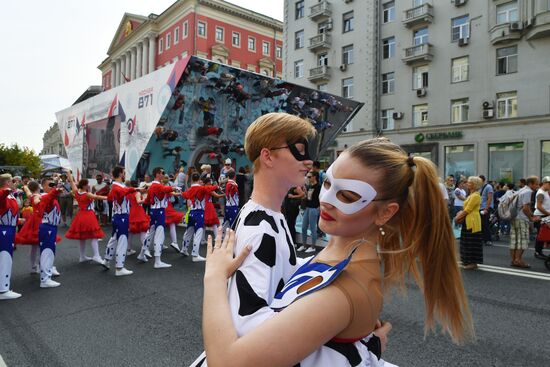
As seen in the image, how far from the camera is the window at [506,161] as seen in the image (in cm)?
2345

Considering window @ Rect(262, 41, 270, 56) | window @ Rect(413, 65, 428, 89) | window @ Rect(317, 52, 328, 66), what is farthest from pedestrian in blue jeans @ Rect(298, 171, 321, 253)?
window @ Rect(262, 41, 270, 56)

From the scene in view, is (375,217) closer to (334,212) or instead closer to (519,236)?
(334,212)

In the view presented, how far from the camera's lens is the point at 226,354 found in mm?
1095

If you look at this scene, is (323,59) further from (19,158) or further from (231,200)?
(19,158)

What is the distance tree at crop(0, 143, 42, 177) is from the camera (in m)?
42.3

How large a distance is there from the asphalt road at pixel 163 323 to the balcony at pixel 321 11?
101ft

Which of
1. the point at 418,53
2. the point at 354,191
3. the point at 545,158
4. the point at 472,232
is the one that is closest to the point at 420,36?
the point at 418,53

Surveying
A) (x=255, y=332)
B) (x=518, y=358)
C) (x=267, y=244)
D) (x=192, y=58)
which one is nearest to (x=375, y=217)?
(x=267, y=244)

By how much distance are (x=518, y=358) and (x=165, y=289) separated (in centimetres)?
466

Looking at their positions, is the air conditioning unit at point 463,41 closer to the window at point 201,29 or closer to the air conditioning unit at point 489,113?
the air conditioning unit at point 489,113

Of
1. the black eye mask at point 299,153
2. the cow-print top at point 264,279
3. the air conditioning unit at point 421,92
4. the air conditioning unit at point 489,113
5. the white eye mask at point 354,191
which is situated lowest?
the cow-print top at point 264,279

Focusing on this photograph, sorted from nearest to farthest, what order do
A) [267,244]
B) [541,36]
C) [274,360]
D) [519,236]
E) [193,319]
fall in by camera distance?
[274,360] → [267,244] → [193,319] → [519,236] → [541,36]

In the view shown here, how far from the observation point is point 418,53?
27484 millimetres

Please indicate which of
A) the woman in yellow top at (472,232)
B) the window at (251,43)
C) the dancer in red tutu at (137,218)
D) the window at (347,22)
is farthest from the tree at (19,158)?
the woman in yellow top at (472,232)
